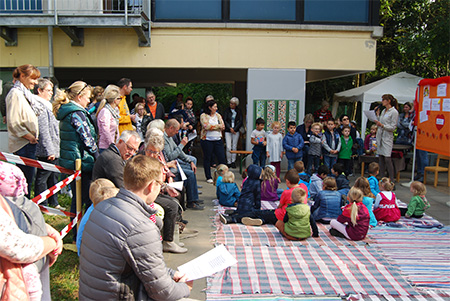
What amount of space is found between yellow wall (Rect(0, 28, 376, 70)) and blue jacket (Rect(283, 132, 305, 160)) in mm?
2255

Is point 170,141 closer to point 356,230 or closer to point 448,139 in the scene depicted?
point 356,230

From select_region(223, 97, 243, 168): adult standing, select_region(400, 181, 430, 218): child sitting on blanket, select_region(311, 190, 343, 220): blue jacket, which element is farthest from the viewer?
select_region(223, 97, 243, 168): adult standing

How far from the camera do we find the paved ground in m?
5.46

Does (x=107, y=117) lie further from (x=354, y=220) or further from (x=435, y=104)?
(x=435, y=104)

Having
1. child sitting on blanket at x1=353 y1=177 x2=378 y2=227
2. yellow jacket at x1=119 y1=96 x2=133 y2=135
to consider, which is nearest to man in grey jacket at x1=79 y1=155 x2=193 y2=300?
child sitting on blanket at x1=353 y1=177 x2=378 y2=227

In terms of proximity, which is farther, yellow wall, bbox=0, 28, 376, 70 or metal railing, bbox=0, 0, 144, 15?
yellow wall, bbox=0, 28, 376, 70

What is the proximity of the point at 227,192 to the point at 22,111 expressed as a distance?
3.72 metres

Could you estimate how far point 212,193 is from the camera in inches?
367

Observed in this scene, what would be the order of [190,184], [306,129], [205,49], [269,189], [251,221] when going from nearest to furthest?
[251,221], [190,184], [269,189], [306,129], [205,49]

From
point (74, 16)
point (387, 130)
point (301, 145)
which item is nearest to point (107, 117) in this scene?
point (74, 16)

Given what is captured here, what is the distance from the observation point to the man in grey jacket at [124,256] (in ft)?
8.42

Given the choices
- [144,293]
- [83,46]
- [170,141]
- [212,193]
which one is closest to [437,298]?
[144,293]

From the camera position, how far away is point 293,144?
10.7 metres

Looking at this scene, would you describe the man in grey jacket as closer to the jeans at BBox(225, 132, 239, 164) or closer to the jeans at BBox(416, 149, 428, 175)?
the jeans at BBox(225, 132, 239, 164)
